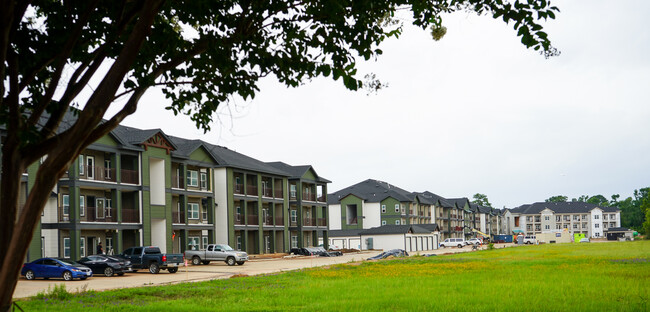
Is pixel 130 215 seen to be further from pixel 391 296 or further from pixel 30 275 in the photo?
pixel 391 296

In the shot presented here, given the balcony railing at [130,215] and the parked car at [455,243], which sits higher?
the balcony railing at [130,215]

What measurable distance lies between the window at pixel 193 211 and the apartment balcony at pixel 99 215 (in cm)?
1043

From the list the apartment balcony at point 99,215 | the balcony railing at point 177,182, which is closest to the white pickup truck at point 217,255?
the apartment balcony at point 99,215

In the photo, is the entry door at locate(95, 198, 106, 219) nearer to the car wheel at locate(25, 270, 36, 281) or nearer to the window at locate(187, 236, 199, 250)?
the window at locate(187, 236, 199, 250)

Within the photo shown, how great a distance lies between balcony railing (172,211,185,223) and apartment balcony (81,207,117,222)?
25.0 feet

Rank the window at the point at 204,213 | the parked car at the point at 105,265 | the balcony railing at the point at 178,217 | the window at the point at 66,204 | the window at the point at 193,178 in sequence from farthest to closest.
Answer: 1. the window at the point at 204,213
2. the window at the point at 193,178
3. the balcony railing at the point at 178,217
4. the window at the point at 66,204
5. the parked car at the point at 105,265

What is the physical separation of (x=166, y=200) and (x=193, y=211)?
596 centimetres

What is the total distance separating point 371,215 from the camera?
4390 inches

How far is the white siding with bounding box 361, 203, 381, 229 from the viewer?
110800 millimetres


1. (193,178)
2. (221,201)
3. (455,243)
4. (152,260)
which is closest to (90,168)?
(152,260)

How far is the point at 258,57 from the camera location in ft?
38.2

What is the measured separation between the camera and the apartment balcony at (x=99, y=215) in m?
45.4

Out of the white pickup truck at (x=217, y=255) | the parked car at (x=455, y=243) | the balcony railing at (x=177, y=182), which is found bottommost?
the parked car at (x=455, y=243)

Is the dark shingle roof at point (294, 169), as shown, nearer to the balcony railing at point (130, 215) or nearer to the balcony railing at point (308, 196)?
the balcony railing at point (308, 196)
